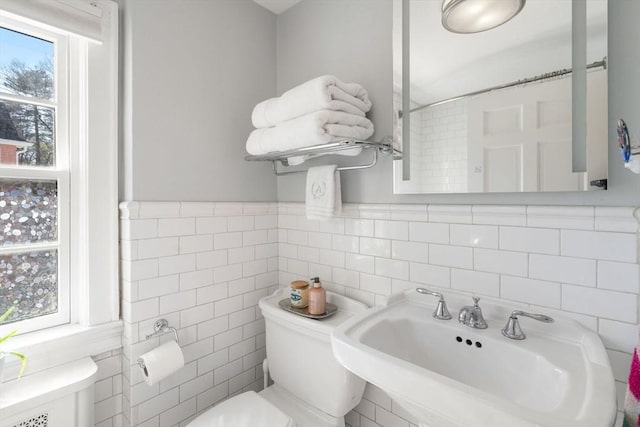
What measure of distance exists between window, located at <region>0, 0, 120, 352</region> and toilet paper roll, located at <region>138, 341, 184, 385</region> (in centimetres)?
19

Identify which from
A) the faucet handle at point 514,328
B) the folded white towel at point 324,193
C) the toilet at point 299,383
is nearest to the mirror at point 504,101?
the folded white towel at point 324,193

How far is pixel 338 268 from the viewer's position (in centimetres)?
142

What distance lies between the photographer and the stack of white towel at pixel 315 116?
3.59 ft

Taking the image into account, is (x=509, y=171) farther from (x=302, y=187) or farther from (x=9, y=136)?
(x=9, y=136)

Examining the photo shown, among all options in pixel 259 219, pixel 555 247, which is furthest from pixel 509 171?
pixel 259 219

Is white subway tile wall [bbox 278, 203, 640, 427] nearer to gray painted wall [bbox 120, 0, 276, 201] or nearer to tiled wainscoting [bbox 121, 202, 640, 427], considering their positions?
tiled wainscoting [bbox 121, 202, 640, 427]

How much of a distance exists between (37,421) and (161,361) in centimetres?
37

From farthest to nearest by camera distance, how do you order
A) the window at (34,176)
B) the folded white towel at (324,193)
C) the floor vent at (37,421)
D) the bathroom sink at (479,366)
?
the folded white towel at (324,193), the window at (34,176), the floor vent at (37,421), the bathroom sink at (479,366)

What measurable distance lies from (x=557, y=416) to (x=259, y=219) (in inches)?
53.8

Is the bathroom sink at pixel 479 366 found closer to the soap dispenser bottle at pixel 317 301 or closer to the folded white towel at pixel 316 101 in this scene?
the soap dispenser bottle at pixel 317 301

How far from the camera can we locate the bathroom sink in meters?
0.57

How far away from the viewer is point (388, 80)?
4.14 ft

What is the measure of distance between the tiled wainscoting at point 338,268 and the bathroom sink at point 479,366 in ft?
0.33

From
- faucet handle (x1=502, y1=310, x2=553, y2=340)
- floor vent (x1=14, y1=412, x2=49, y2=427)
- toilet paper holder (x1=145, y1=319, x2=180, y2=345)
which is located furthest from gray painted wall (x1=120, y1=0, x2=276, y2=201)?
faucet handle (x1=502, y1=310, x2=553, y2=340)
